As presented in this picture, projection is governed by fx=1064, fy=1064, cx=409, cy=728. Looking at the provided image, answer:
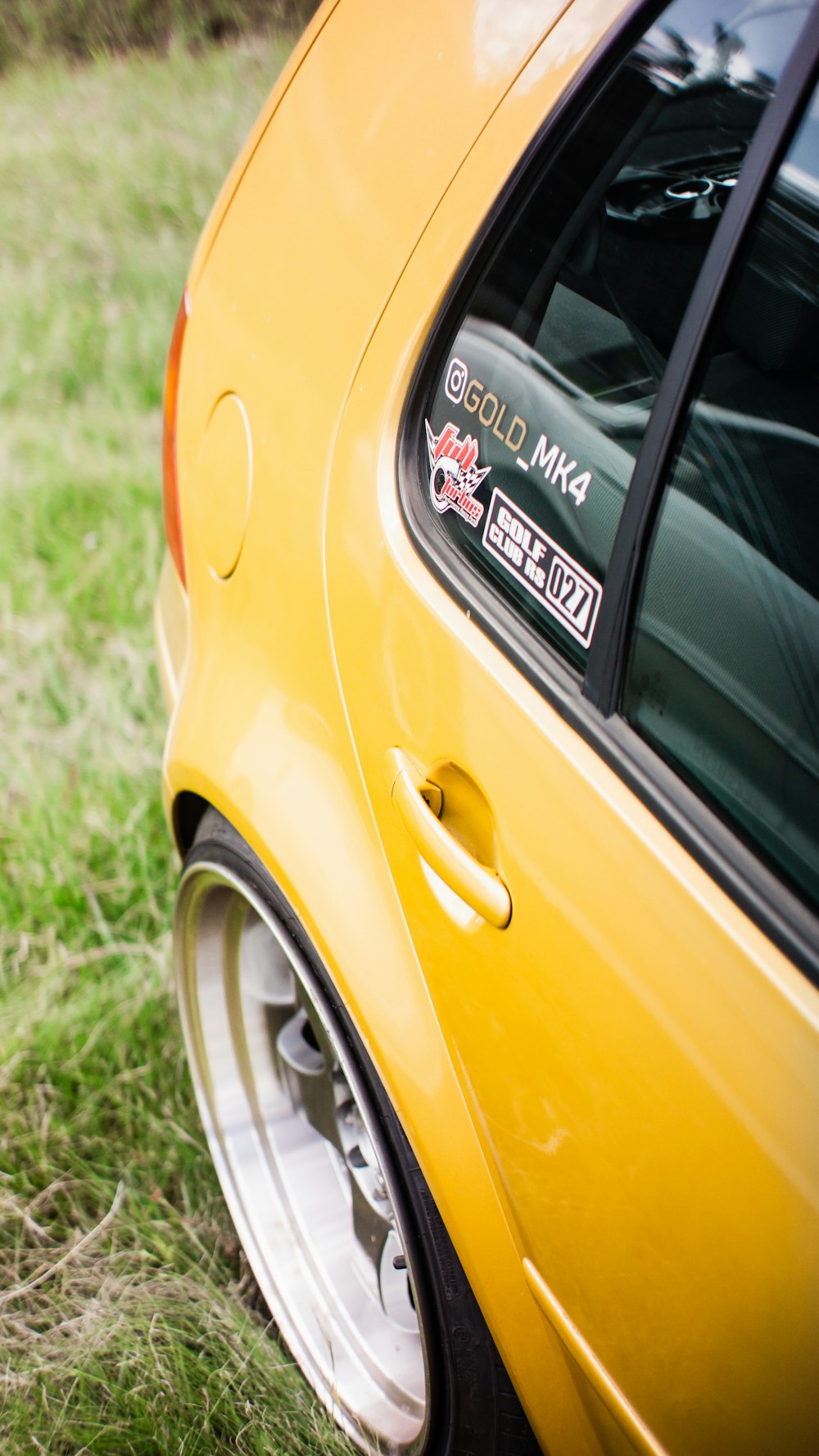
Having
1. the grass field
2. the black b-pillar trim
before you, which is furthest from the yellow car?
the grass field

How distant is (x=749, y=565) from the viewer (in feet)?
3.04

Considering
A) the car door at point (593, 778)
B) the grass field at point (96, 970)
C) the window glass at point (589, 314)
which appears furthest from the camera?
the grass field at point (96, 970)

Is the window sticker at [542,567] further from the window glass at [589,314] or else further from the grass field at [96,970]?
the grass field at [96,970]

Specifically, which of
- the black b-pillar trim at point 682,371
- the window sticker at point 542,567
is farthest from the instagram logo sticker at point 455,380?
the black b-pillar trim at point 682,371

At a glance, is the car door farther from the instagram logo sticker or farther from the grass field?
the grass field

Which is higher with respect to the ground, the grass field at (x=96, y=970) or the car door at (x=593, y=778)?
the car door at (x=593, y=778)

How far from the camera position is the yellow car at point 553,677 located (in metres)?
0.86

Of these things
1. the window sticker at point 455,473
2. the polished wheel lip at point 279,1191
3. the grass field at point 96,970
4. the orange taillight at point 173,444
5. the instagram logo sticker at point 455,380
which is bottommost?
the grass field at point 96,970

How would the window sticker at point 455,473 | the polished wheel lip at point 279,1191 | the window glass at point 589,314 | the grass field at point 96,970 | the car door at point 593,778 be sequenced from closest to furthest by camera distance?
the car door at point 593,778, the window glass at point 589,314, the window sticker at point 455,473, the polished wheel lip at point 279,1191, the grass field at point 96,970

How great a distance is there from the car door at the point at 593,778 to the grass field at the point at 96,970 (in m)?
0.74

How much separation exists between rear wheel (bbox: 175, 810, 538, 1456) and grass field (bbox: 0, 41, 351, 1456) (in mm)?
91

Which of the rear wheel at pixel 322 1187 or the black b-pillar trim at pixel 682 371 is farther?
the rear wheel at pixel 322 1187

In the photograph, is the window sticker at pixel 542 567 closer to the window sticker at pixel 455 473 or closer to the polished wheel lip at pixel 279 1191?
the window sticker at pixel 455 473

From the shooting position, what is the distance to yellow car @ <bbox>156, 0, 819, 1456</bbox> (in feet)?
2.83
